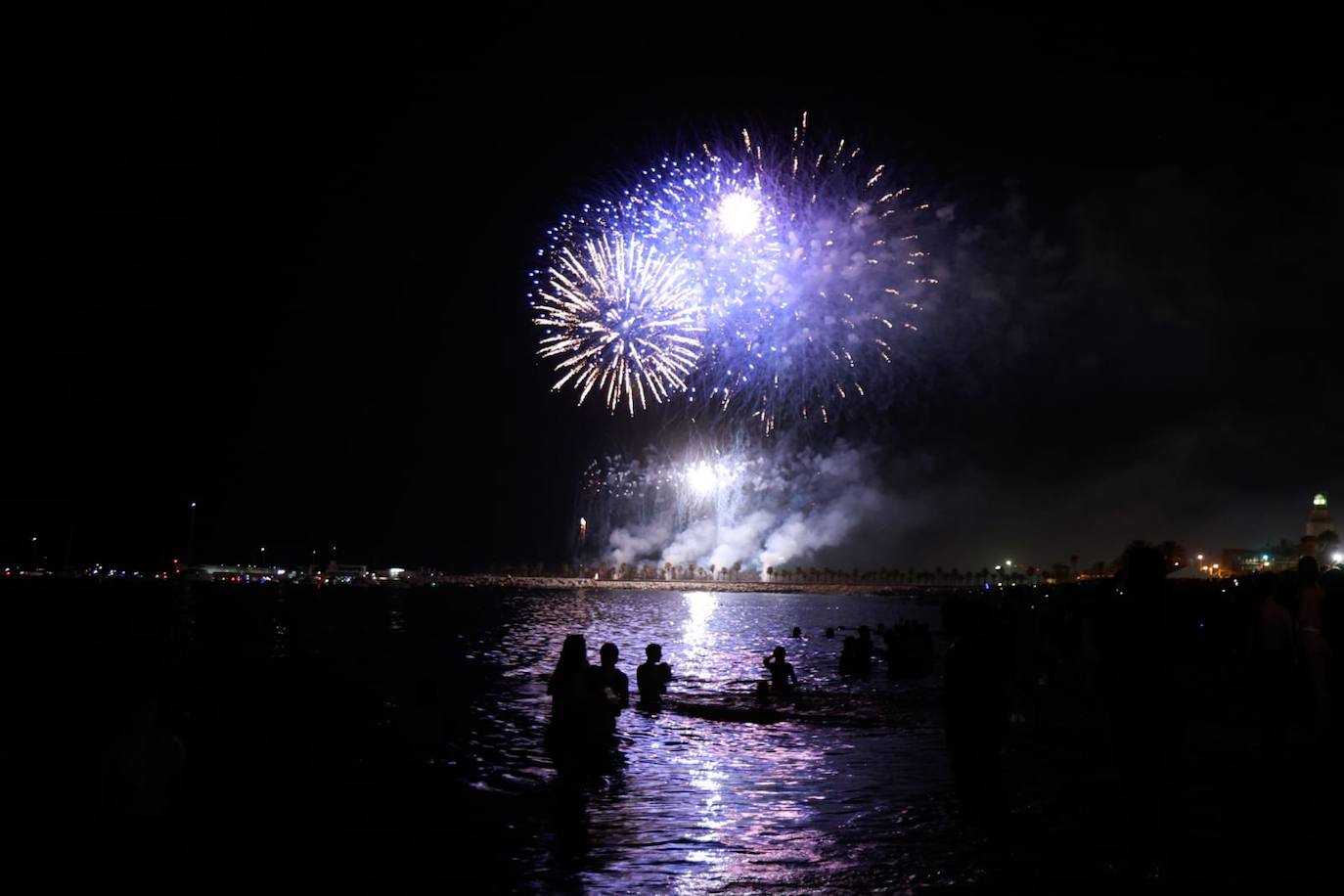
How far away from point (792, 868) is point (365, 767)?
8.21m

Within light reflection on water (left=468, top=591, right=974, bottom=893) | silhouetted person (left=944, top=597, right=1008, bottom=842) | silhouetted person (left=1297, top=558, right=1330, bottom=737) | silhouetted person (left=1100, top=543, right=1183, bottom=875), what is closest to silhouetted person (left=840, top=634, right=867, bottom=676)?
light reflection on water (left=468, top=591, right=974, bottom=893)

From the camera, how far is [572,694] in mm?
11977

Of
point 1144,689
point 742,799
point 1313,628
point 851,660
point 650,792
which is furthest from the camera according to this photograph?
point 851,660

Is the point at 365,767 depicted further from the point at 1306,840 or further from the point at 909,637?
the point at 909,637

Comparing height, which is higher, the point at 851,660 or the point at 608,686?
the point at 608,686

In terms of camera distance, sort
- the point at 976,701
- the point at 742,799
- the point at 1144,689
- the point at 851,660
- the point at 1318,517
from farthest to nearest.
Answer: the point at 1318,517 < the point at 851,660 < the point at 742,799 < the point at 976,701 < the point at 1144,689

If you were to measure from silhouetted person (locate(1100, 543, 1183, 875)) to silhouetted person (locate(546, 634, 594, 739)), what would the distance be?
6.43 meters

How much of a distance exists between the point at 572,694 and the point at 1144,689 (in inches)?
268

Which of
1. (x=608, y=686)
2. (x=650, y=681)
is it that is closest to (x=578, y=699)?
(x=608, y=686)

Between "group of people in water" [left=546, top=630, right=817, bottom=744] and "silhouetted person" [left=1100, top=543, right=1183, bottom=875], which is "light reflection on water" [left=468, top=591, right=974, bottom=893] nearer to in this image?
"group of people in water" [left=546, top=630, right=817, bottom=744]

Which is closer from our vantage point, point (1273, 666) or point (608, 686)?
point (1273, 666)

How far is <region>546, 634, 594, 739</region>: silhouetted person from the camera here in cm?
1201

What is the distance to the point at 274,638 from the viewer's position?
44.2 meters

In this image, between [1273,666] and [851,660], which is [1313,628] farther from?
[851,660]
